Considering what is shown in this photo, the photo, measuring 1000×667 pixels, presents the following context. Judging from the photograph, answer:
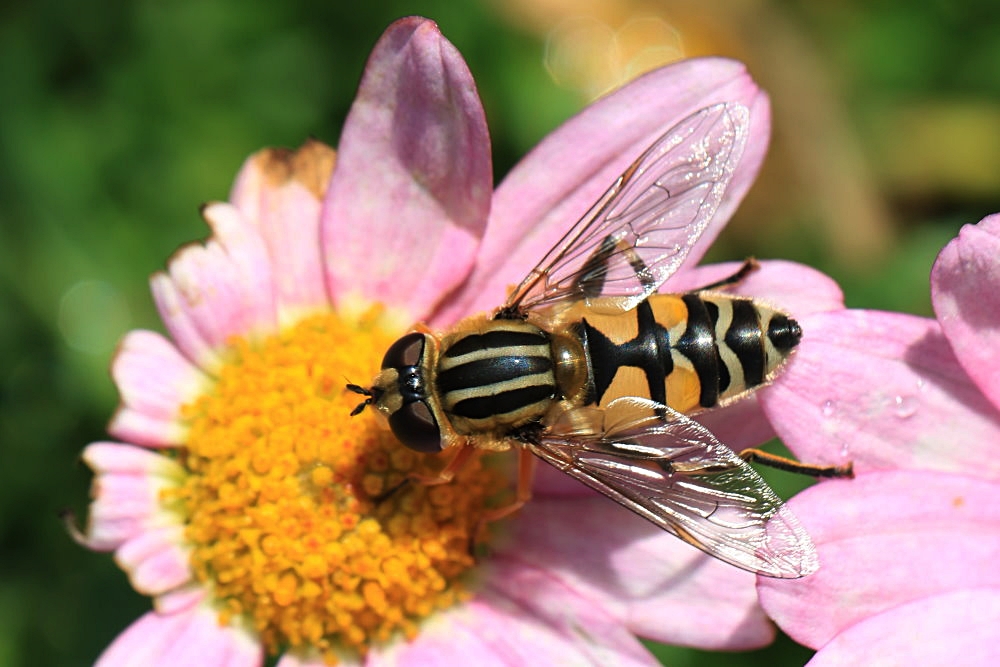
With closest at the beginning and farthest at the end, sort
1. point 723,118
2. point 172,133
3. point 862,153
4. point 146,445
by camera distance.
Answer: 1. point 723,118
2. point 146,445
3. point 172,133
4. point 862,153

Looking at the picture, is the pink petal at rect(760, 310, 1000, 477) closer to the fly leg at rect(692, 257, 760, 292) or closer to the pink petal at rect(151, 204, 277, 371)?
the fly leg at rect(692, 257, 760, 292)

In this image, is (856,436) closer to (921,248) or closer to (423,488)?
(423,488)

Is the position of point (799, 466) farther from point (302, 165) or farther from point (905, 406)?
point (302, 165)

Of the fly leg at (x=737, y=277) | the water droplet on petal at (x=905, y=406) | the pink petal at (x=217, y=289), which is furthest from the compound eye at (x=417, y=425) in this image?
the water droplet on petal at (x=905, y=406)

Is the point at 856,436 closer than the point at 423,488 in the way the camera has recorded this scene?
Yes

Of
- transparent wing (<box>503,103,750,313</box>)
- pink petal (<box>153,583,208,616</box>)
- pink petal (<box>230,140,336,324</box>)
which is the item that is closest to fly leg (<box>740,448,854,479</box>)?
transparent wing (<box>503,103,750,313</box>)

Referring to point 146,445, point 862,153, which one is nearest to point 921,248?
point 862,153
